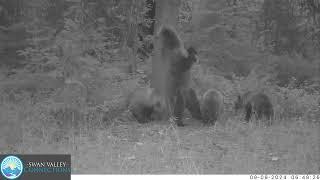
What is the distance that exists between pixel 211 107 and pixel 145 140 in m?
2.12

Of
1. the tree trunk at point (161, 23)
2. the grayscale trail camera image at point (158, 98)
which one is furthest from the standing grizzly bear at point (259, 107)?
the tree trunk at point (161, 23)

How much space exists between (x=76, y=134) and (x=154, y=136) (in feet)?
5.30

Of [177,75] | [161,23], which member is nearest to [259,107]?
[177,75]

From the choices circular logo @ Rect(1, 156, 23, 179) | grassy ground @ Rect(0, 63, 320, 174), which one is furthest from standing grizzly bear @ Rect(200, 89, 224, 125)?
circular logo @ Rect(1, 156, 23, 179)

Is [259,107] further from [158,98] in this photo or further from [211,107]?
[158,98]

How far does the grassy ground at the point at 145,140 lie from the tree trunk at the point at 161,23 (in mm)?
934

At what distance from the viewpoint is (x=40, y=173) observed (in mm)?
8094

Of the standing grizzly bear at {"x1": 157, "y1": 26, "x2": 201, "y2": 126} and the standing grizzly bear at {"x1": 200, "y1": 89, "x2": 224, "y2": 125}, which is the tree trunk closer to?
the standing grizzly bear at {"x1": 157, "y1": 26, "x2": 201, "y2": 126}

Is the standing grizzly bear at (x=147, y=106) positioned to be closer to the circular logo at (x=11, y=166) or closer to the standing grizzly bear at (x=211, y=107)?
the standing grizzly bear at (x=211, y=107)

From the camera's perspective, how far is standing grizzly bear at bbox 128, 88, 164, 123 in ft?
40.8

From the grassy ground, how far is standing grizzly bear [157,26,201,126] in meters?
0.43

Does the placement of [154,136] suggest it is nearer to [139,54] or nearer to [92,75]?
[92,75]

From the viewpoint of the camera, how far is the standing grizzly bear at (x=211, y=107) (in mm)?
12172

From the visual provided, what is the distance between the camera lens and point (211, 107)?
12.1 m
